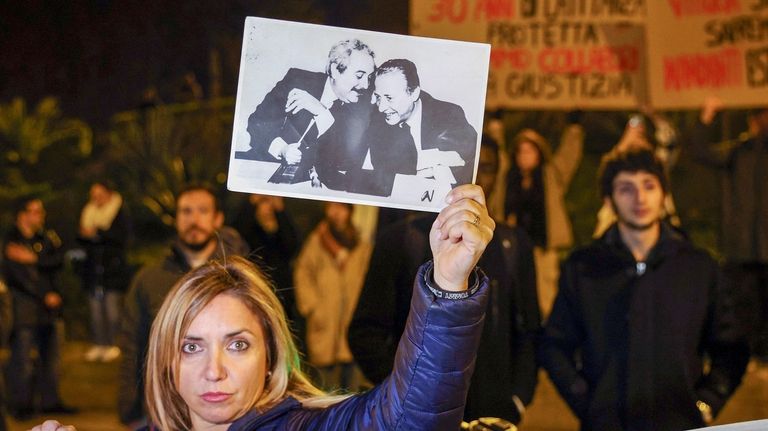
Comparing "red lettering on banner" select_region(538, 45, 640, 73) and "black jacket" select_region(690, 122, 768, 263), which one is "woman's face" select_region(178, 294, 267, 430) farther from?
"black jacket" select_region(690, 122, 768, 263)

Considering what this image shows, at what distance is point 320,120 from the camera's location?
216 cm

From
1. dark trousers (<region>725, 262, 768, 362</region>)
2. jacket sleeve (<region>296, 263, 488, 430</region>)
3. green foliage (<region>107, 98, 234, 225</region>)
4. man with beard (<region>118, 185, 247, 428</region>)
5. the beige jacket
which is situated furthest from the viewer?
green foliage (<region>107, 98, 234, 225</region>)

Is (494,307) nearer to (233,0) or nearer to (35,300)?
(35,300)

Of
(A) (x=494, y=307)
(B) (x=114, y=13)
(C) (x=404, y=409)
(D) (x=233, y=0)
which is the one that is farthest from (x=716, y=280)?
(B) (x=114, y=13)

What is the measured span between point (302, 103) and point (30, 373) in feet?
18.9

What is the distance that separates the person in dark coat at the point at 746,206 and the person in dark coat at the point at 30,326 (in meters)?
4.27

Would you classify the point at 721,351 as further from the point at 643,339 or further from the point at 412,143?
the point at 412,143

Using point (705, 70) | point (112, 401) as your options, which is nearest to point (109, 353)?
point (112, 401)

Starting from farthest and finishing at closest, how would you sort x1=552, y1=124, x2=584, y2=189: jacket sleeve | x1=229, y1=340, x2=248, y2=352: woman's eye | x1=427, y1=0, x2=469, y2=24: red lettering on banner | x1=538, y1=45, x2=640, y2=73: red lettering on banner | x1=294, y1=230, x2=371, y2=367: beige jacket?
1. x1=552, y1=124, x2=584, y2=189: jacket sleeve
2. x1=294, y1=230, x2=371, y2=367: beige jacket
3. x1=538, y1=45, x2=640, y2=73: red lettering on banner
4. x1=427, y1=0, x2=469, y2=24: red lettering on banner
5. x1=229, y1=340, x2=248, y2=352: woman's eye

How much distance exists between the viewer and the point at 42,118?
9.16m

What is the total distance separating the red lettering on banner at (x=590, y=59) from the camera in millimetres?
5320

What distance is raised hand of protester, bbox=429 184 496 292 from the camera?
71.7 inches

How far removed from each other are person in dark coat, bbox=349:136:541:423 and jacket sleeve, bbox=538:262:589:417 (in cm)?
6

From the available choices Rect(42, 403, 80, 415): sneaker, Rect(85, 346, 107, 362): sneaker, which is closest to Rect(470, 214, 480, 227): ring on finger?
Rect(42, 403, 80, 415): sneaker
